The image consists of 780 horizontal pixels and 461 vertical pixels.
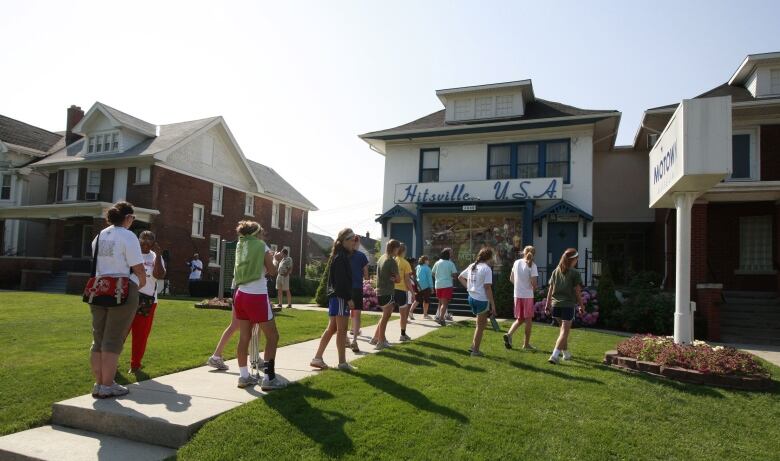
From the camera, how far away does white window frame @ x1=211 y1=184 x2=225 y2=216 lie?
2920 centimetres

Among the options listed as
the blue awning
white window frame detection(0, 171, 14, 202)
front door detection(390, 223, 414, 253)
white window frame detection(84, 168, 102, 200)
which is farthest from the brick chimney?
the blue awning

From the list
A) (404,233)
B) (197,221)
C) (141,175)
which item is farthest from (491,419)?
(197,221)

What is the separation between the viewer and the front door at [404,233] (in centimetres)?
2221

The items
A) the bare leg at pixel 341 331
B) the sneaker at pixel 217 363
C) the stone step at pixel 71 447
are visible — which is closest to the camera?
the stone step at pixel 71 447

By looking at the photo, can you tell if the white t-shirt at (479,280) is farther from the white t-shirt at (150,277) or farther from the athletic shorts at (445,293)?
the white t-shirt at (150,277)

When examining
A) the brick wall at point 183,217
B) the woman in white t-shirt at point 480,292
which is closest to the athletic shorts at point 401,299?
the woman in white t-shirt at point 480,292

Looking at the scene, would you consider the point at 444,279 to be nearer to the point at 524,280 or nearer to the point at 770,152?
the point at 524,280

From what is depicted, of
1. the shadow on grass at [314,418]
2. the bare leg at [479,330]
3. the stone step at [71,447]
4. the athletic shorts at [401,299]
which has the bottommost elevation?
the stone step at [71,447]

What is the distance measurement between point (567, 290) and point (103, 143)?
87.3 ft

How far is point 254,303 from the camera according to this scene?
5781 millimetres

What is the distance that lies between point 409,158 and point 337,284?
16.3 meters

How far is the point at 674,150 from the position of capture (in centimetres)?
814

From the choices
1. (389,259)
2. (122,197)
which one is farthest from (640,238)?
(122,197)

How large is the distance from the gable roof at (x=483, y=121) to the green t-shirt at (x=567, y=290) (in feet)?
42.3
